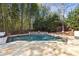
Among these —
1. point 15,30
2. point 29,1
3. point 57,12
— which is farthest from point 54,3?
point 15,30

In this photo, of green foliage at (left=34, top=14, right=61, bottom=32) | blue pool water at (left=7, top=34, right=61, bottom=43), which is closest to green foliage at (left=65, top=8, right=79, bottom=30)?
green foliage at (left=34, top=14, right=61, bottom=32)

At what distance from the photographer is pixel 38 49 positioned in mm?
3324

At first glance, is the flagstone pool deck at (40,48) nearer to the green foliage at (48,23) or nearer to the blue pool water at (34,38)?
the blue pool water at (34,38)

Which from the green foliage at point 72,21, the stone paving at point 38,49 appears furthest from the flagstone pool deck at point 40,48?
the green foliage at point 72,21

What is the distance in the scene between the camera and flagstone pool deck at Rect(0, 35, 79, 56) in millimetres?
3309

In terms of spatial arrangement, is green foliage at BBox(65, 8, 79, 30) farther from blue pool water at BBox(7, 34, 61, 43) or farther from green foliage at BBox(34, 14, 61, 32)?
blue pool water at BBox(7, 34, 61, 43)

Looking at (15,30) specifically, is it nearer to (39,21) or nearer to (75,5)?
(39,21)

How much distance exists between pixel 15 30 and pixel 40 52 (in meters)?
0.43

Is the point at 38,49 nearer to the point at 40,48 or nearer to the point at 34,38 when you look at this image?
the point at 40,48

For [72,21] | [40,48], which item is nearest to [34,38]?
[40,48]

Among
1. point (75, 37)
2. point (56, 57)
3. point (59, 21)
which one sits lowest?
point (56, 57)

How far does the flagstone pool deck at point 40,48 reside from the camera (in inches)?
130

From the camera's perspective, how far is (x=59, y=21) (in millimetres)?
3328

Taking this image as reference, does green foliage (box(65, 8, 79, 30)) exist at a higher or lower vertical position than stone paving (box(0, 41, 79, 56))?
higher
